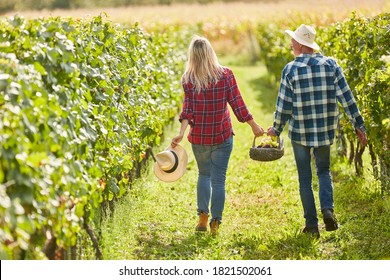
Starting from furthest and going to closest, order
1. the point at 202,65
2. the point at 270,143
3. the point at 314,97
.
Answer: the point at 270,143 → the point at 202,65 → the point at 314,97

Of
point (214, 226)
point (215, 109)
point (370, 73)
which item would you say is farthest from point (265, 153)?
point (370, 73)

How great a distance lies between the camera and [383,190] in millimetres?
7695

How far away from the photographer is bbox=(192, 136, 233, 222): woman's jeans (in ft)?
22.9

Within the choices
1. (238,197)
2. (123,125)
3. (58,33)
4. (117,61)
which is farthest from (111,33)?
(238,197)

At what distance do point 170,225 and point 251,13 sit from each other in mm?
29454

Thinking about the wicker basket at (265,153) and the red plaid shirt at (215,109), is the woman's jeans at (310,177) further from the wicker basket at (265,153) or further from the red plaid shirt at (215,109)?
the red plaid shirt at (215,109)

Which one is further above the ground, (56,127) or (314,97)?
(56,127)

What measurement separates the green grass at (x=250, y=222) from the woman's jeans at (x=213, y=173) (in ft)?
0.92

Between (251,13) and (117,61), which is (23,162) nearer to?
(117,61)

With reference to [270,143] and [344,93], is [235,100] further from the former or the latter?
[344,93]

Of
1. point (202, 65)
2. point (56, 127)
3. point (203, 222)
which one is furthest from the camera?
point (203, 222)

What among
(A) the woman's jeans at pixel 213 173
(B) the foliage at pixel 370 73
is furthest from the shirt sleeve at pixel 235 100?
(B) the foliage at pixel 370 73

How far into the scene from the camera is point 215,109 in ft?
22.8

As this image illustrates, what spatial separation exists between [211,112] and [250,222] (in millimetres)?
1304
